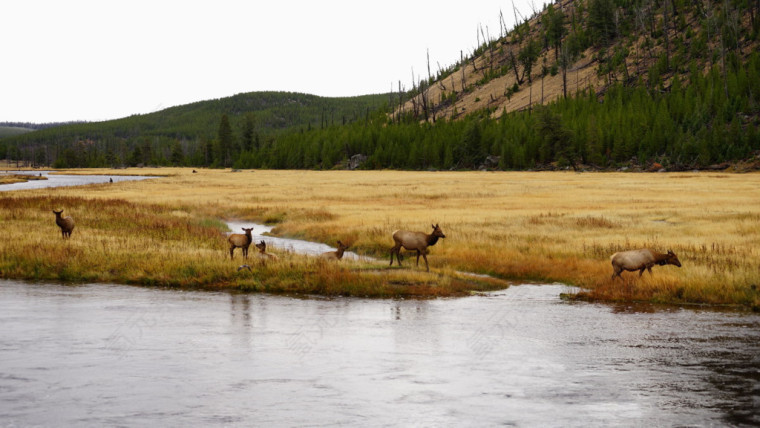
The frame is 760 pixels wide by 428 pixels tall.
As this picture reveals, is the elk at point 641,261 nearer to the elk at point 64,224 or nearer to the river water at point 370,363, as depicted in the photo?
the river water at point 370,363

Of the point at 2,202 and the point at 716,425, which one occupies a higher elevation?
the point at 2,202

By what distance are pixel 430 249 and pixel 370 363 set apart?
16.3 meters

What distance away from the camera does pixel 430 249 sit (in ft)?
96.4

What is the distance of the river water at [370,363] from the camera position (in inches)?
415

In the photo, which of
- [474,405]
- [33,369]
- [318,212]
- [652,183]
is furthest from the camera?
[652,183]

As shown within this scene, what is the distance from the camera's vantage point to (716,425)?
32.6ft

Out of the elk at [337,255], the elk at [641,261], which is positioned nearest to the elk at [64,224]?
the elk at [337,255]

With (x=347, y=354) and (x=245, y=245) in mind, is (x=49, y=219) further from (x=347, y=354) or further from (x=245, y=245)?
(x=347, y=354)

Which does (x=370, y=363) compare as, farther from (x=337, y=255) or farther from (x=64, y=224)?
(x=64, y=224)

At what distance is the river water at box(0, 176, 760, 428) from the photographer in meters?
10.5

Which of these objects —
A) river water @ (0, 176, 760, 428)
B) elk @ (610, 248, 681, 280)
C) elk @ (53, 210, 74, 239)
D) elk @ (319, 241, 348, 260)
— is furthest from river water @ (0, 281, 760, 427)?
elk @ (53, 210, 74, 239)

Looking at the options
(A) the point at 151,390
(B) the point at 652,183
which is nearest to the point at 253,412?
(A) the point at 151,390

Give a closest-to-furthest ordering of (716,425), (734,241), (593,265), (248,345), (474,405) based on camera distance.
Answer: (716,425), (474,405), (248,345), (593,265), (734,241)

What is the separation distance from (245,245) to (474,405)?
50.6 feet
